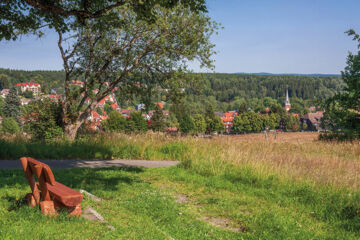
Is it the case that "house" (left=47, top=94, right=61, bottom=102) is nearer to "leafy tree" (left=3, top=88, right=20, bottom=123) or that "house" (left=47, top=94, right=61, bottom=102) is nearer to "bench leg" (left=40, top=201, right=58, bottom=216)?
"bench leg" (left=40, top=201, right=58, bottom=216)

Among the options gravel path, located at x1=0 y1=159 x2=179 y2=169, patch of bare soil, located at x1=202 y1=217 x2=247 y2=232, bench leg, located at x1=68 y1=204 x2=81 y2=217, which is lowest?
gravel path, located at x1=0 y1=159 x2=179 y2=169

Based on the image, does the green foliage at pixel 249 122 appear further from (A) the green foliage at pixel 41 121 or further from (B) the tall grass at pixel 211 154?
(A) the green foliage at pixel 41 121

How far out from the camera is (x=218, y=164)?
8820mm

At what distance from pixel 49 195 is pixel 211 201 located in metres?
3.04

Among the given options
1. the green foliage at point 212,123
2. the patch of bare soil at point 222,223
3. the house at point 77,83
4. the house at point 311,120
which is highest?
the house at point 77,83

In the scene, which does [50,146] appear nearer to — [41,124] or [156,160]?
[41,124]

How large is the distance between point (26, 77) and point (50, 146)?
170 meters

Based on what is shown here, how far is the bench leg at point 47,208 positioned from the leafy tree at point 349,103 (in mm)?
18011

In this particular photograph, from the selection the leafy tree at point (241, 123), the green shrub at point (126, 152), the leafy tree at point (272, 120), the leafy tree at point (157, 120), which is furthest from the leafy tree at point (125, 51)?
the leafy tree at point (272, 120)

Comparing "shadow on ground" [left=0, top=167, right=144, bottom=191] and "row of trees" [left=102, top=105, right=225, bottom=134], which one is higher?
"shadow on ground" [left=0, top=167, right=144, bottom=191]

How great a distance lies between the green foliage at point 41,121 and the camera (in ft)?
43.5

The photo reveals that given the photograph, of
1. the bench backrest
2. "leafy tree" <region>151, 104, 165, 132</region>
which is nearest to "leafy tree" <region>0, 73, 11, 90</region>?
"leafy tree" <region>151, 104, 165, 132</region>

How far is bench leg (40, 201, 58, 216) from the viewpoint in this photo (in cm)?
438

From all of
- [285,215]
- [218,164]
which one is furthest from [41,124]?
[285,215]
